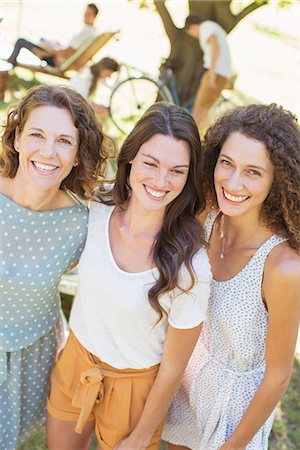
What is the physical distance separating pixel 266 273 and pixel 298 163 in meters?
0.41

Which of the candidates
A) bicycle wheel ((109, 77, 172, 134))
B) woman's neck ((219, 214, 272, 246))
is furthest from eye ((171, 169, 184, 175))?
bicycle wheel ((109, 77, 172, 134))

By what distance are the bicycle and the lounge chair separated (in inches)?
18.9

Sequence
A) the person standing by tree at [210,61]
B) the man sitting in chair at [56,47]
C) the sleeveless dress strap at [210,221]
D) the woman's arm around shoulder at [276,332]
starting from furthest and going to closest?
the man sitting in chair at [56,47], the person standing by tree at [210,61], the sleeveless dress strap at [210,221], the woman's arm around shoulder at [276,332]

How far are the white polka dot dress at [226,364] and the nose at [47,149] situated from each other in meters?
A: 0.68

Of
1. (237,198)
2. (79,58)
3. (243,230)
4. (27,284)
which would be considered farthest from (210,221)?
(79,58)

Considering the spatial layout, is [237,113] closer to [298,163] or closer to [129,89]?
[298,163]

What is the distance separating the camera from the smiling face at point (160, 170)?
7.16 feet

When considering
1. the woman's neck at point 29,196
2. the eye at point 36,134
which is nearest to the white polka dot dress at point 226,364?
the woman's neck at point 29,196

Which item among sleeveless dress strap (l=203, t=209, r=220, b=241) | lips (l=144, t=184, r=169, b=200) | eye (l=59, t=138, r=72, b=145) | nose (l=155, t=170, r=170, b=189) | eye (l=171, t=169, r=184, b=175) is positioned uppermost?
eye (l=59, t=138, r=72, b=145)

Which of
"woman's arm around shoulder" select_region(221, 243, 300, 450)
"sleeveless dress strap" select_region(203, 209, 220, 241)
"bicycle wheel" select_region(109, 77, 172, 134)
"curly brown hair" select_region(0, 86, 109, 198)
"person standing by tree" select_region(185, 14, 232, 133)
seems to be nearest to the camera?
"woman's arm around shoulder" select_region(221, 243, 300, 450)

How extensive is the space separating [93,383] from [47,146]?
2.91 feet

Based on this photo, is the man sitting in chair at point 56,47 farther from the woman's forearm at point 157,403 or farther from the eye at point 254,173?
the woman's forearm at point 157,403

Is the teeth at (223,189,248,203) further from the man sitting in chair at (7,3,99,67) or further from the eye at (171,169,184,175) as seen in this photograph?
the man sitting in chair at (7,3,99,67)

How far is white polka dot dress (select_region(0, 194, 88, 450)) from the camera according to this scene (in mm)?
2320
